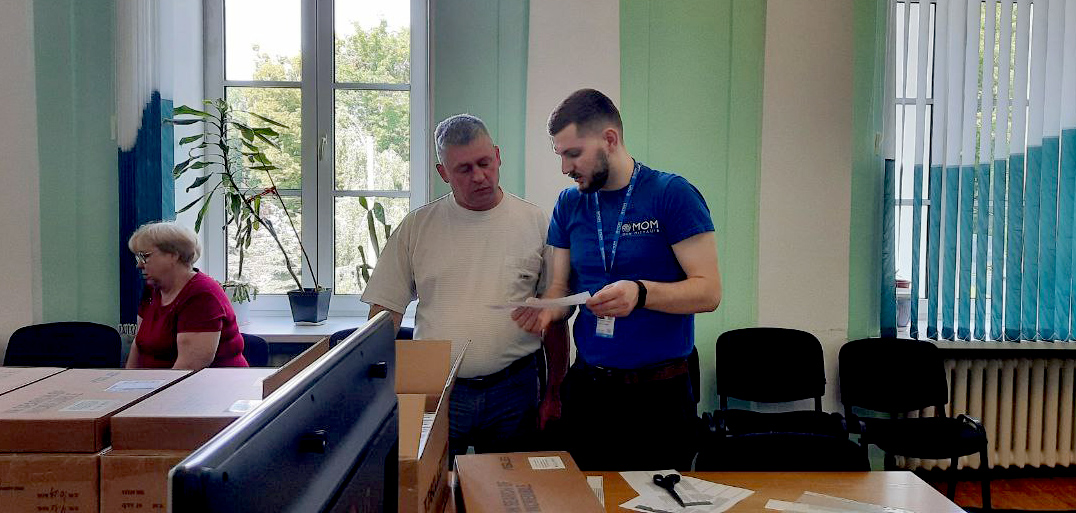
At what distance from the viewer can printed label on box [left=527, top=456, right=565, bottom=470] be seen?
1.58 metres

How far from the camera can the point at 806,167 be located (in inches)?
142

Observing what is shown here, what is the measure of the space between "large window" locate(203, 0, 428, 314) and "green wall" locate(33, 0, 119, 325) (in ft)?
1.71

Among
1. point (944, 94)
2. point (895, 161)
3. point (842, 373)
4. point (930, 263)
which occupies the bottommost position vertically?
point (842, 373)

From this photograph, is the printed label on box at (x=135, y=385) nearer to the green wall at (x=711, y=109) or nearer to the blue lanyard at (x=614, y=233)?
the blue lanyard at (x=614, y=233)

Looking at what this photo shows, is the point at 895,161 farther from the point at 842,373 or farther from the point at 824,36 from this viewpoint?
the point at 842,373

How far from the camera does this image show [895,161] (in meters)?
3.59

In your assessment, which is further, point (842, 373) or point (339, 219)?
point (339, 219)

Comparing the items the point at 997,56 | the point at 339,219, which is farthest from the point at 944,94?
the point at 339,219

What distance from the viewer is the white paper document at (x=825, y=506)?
5.13 ft

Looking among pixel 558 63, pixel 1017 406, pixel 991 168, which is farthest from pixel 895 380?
pixel 558 63

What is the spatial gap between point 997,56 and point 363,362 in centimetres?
410

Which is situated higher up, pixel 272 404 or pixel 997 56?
pixel 997 56

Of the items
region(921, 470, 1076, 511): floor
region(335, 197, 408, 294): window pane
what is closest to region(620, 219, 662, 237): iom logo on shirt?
region(335, 197, 408, 294): window pane

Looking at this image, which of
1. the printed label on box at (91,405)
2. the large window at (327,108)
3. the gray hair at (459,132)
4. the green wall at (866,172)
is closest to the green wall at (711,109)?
the green wall at (866,172)
